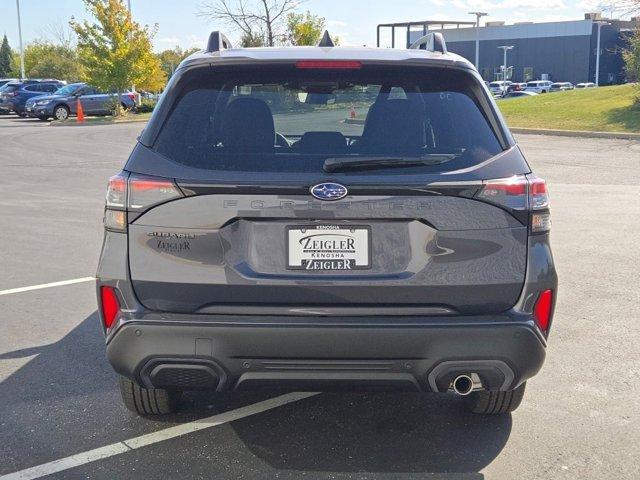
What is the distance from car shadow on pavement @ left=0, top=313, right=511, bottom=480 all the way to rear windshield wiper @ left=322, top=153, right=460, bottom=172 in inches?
53.2

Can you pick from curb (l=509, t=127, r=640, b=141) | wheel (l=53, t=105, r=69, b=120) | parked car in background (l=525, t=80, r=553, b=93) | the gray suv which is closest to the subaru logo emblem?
the gray suv

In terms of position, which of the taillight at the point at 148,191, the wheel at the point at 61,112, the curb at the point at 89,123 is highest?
the taillight at the point at 148,191

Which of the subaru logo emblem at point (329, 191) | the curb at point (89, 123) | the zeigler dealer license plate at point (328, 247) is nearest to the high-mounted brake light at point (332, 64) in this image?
the subaru logo emblem at point (329, 191)

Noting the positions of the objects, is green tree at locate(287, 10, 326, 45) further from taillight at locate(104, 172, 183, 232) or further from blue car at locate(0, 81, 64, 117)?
taillight at locate(104, 172, 183, 232)

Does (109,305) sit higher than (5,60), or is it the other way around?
(5,60)

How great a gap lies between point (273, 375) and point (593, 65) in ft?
310

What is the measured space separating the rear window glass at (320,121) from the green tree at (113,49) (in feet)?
112

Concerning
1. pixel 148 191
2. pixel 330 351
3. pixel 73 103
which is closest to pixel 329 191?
pixel 330 351

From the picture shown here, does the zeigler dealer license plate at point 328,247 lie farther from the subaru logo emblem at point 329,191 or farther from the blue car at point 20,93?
the blue car at point 20,93

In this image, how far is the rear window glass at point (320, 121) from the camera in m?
3.40

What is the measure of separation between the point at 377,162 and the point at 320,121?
58 cm

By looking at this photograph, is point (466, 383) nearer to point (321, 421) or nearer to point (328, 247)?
point (328, 247)

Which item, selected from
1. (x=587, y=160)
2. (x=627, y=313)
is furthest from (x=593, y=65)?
(x=627, y=313)

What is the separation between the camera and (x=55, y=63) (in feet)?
235
